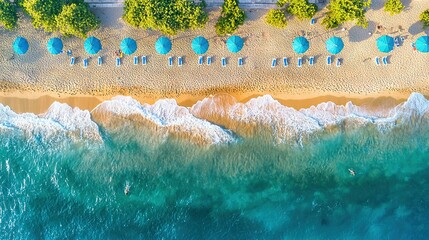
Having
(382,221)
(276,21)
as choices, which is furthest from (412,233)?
(276,21)

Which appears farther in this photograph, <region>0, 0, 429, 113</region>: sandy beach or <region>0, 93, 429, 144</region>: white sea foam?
<region>0, 93, 429, 144</region>: white sea foam

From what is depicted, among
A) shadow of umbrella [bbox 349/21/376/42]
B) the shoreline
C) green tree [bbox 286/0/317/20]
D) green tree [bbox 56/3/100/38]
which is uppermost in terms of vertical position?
green tree [bbox 286/0/317/20]

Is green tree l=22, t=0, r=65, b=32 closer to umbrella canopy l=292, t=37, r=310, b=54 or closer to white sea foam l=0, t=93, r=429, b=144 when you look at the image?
white sea foam l=0, t=93, r=429, b=144

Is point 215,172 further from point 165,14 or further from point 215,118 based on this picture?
point 165,14

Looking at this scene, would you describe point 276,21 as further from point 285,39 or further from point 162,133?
point 162,133

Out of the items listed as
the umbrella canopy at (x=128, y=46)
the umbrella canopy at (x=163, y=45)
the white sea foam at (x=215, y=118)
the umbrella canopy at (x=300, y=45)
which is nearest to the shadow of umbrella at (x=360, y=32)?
the umbrella canopy at (x=300, y=45)

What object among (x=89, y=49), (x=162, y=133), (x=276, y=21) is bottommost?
(x=162, y=133)

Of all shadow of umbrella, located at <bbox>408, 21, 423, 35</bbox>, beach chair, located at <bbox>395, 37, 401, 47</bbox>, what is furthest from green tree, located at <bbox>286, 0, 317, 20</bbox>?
shadow of umbrella, located at <bbox>408, 21, 423, 35</bbox>
